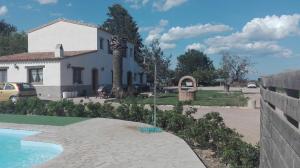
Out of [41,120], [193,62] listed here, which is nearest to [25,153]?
[41,120]

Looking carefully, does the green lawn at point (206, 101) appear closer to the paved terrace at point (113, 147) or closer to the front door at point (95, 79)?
the paved terrace at point (113, 147)

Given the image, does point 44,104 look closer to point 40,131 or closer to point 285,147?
point 40,131

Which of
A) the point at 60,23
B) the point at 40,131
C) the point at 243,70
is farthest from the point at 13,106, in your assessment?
the point at 243,70

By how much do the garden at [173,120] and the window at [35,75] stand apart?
44.8ft

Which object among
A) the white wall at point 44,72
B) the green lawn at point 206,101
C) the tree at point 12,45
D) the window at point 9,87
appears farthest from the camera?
the tree at point 12,45

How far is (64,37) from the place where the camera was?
1551 inches

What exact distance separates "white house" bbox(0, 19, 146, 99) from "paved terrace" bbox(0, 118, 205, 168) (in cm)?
1822

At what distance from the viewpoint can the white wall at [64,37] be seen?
3853 centimetres

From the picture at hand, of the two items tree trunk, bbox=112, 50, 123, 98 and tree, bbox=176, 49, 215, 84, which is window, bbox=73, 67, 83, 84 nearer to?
tree trunk, bbox=112, 50, 123, 98

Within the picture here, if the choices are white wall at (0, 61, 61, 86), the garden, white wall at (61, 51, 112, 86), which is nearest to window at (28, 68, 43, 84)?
white wall at (0, 61, 61, 86)

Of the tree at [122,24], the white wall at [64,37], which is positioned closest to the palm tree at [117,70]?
the white wall at [64,37]

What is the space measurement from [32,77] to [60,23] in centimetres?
839

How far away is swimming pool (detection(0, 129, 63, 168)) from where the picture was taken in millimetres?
9852

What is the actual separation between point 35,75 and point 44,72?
1244 millimetres
